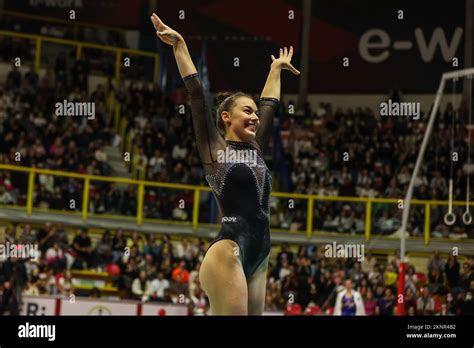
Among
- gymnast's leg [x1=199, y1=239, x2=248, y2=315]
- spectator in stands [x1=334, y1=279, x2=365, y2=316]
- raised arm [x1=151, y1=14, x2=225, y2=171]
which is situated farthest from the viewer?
spectator in stands [x1=334, y1=279, x2=365, y2=316]

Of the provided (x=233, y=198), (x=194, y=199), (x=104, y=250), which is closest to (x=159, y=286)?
(x=104, y=250)

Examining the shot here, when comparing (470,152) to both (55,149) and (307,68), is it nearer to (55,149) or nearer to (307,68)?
(307,68)


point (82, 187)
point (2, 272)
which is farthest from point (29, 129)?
point (2, 272)

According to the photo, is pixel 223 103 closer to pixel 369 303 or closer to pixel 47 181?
pixel 369 303

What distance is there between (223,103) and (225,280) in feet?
3.87

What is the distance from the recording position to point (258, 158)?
6.43 m

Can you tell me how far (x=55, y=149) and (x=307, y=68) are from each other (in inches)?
317

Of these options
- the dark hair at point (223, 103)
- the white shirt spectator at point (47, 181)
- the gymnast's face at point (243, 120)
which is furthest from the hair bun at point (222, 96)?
the white shirt spectator at point (47, 181)

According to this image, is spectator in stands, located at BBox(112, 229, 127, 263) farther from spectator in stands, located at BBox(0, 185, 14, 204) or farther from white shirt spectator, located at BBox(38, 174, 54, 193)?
spectator in stands, located at BBox(0, 185, 14, 204)

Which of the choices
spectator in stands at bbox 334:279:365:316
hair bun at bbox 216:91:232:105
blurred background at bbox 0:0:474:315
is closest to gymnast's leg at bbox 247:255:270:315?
hair bun at bbox 216:91:232:105

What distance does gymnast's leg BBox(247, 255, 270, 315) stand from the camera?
6.25 m

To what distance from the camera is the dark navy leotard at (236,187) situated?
6152 millimetres

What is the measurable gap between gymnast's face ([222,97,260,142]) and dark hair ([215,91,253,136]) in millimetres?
35

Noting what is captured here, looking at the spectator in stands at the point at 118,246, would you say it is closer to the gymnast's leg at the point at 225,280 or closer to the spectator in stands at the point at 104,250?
the spectator in stands at the point at 104,250
